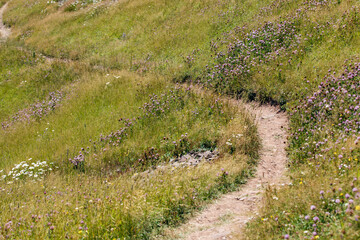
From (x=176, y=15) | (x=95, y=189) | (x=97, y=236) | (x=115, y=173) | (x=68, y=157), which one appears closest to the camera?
(x=97, y=236)

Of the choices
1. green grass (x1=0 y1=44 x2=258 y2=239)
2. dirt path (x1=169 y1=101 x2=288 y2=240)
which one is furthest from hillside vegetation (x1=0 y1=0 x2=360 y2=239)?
dirt path (x1=169 y1=101 x2=288 y2=240)

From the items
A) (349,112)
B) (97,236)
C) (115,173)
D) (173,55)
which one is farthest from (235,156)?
(173,55)

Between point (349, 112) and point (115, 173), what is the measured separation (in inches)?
251

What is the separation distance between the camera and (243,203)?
6.60 m

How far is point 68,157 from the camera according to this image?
10.7 m

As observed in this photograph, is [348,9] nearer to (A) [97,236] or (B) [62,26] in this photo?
(A) [97,236]

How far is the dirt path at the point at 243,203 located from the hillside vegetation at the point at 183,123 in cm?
31

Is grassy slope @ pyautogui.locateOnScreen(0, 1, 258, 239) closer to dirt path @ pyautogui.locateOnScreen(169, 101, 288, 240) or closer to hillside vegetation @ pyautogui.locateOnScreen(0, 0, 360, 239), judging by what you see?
hillside vegetation @ pyautogui.locateOnScreen(0, 0, 360, 239)

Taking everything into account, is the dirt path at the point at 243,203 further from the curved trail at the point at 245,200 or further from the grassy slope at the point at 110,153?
the grassy slope at the point at 110,153

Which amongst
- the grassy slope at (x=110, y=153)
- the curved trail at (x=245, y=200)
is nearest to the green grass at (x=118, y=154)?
the grassy slope at (x=110, y=153)

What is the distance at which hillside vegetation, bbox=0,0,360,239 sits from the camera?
5789 mm

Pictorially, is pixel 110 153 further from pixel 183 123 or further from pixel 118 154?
pixel 183 123

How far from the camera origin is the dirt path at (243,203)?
5.76 metres

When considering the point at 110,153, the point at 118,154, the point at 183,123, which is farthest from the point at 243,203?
the point at 110,153
